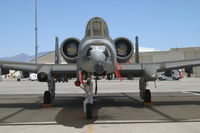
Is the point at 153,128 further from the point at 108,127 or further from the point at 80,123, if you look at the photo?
the point at 80,123

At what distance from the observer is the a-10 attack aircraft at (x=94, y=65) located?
372 inches

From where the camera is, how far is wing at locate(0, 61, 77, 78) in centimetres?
1284

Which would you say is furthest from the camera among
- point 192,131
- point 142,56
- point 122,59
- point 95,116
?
point 142,56

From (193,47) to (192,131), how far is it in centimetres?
8738

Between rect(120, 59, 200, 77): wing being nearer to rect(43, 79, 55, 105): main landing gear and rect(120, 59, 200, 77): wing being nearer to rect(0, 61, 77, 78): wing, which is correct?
rect(0, 61, 77, 78): wing

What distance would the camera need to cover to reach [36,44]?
161 feet

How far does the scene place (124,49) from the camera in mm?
14758

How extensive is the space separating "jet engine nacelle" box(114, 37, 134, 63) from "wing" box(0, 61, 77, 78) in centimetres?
292

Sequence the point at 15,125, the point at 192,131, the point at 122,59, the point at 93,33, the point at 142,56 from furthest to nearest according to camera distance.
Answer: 1. the point at 142,56
2. the point at 122,59
3. the point at 93,33
4. the point at 15,125
5. the point at 192,131

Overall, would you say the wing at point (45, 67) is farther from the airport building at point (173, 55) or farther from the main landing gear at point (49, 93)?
the airport building at point (173, 55)

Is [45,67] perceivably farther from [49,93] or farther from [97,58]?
[97,58]

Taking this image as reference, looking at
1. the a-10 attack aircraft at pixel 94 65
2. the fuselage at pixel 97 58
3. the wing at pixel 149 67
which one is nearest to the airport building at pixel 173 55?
the wing at pixel 149 67

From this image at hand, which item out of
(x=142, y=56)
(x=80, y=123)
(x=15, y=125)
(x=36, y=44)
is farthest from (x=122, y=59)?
(x=142, y=56)

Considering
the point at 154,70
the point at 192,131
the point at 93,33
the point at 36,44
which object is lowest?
the point at 192,131
